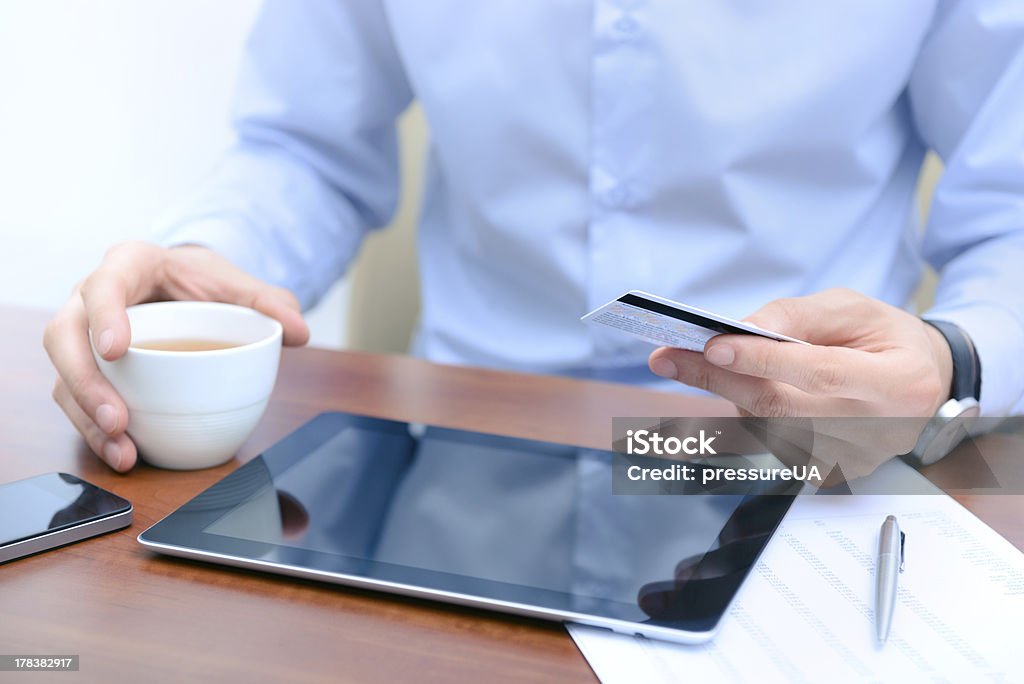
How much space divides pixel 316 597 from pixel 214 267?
34cm

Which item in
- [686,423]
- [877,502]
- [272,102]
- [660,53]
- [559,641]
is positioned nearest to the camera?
[559,641]

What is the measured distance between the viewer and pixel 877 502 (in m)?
0.52

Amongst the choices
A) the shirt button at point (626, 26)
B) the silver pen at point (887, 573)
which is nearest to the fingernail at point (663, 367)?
the silver pen at point (887, 573)

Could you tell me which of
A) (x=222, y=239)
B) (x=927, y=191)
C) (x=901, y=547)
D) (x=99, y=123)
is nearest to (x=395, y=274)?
(x=99, y=123)

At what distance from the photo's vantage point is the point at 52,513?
Result: 45 cm

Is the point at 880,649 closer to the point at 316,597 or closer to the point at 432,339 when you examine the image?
the point at 316,597

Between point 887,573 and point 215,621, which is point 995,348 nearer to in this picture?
point 887,573

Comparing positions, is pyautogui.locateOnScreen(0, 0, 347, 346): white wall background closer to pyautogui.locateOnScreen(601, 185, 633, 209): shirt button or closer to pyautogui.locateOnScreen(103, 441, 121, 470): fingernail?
pyautogui.locateOnScreen(601, 185, 633, 209): shirt button

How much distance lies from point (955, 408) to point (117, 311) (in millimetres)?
524

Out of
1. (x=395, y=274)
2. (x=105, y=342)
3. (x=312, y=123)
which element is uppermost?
(x=312, y=123)

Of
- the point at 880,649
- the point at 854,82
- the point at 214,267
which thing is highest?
the point at 854,82

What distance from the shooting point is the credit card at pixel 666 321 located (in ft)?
1.36

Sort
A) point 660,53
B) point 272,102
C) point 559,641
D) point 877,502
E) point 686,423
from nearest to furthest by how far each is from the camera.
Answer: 1. point 559,641
2. point 877,502
3. point 686,423
4. point 660,53
5. point 272,102

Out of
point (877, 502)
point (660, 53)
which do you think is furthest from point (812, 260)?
point (877, 502)
